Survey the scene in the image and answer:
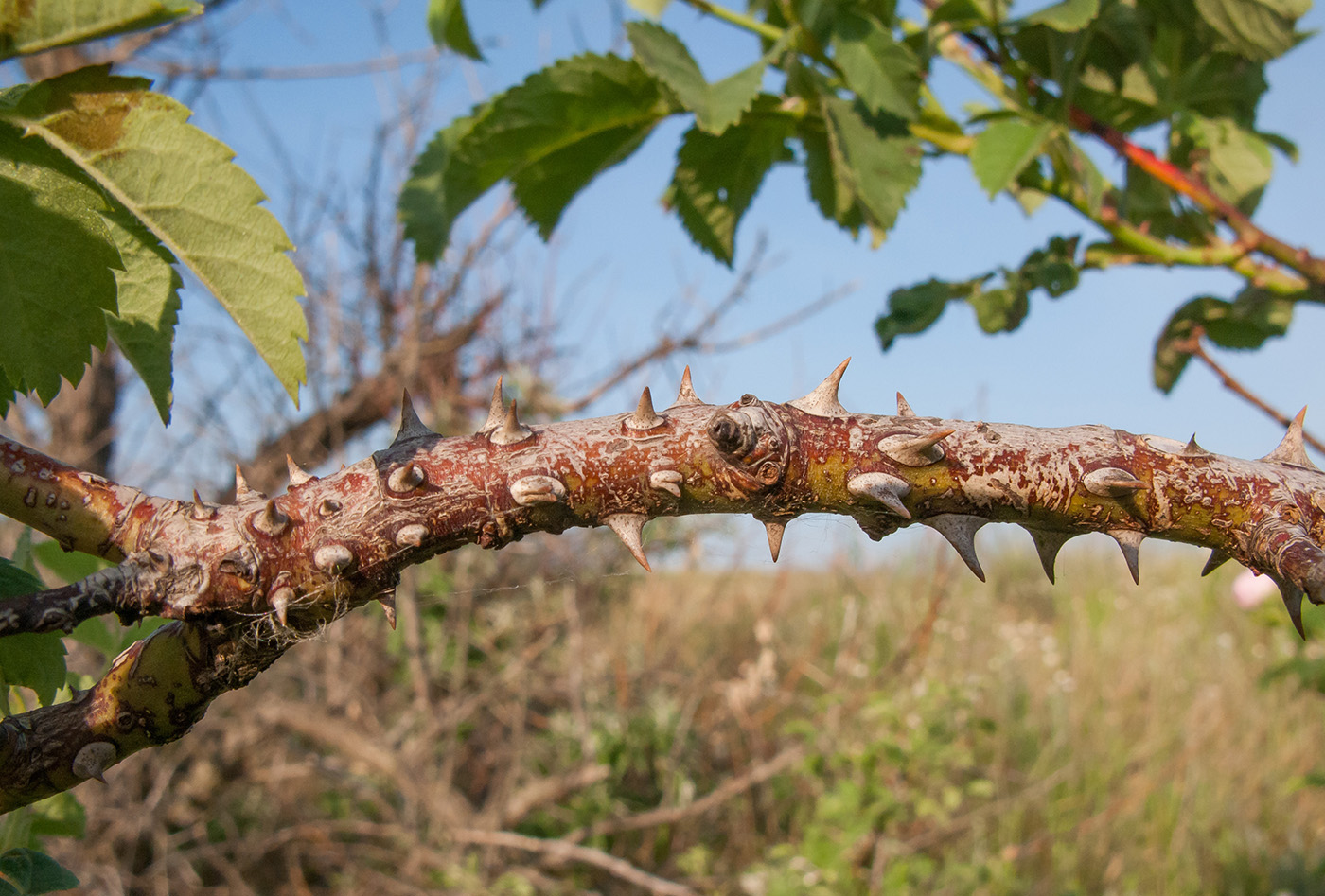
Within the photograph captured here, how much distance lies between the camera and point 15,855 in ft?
1.92

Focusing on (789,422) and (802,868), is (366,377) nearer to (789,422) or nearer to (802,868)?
(802,868)

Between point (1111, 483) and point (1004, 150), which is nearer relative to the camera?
point (1111, 483)

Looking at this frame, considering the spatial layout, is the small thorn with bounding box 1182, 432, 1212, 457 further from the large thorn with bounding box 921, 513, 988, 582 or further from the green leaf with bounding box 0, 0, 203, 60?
the green leaf with bounding box 0, 0, 203, 60

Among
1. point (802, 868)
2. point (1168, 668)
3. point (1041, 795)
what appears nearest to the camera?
point (802, 868)

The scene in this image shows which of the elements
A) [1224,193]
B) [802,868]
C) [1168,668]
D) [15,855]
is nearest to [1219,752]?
[1168,668]

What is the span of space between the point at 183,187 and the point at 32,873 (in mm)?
469

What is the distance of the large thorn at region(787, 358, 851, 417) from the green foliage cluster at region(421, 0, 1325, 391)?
1.28 ft

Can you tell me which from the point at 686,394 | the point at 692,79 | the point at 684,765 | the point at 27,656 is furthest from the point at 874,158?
the point at 684,765

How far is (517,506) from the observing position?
472 millimetres

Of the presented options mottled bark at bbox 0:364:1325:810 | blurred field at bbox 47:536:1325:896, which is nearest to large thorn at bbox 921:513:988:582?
mottled bark at bbox 0:364:1325:810

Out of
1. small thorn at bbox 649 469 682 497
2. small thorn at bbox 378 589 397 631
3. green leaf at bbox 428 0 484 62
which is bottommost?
small thorn at bbox 378 589 397 631

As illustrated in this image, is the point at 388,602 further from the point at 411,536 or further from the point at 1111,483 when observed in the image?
the point at 1111,483

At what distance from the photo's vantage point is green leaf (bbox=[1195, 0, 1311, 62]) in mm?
948

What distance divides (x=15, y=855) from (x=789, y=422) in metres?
0.60
